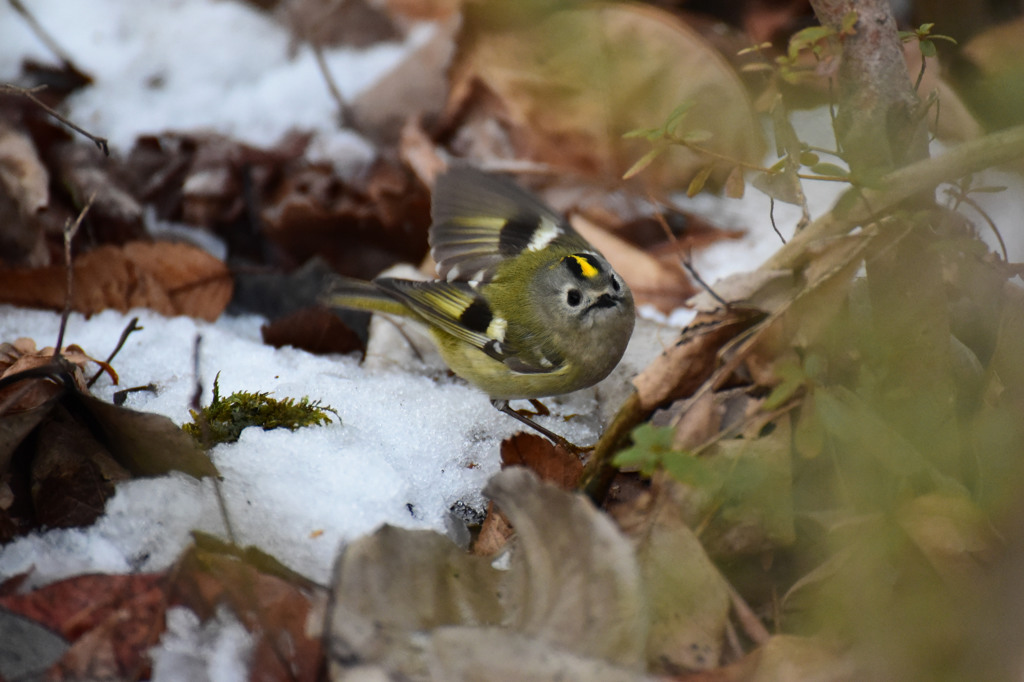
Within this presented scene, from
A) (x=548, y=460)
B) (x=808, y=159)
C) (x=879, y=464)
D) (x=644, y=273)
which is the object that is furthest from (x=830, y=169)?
(x=644, y=273)

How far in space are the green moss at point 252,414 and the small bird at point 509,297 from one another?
0.64 m

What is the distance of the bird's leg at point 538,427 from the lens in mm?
2463

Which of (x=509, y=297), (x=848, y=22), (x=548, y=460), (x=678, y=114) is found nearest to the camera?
(x=848, y=22)

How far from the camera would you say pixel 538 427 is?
2627 mm

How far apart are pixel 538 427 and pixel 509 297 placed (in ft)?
2.17

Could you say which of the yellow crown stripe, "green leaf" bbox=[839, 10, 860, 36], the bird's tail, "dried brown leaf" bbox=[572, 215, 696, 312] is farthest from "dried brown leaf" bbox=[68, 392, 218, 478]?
"dried brown leaf" bbox=[572, 215, 696, 312]

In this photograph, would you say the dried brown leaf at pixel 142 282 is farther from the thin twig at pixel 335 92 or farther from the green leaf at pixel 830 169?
the green leaf at pixel 830 169

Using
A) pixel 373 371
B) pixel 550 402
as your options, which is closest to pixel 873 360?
pixel 550 402

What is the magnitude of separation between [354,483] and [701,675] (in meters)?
0.92

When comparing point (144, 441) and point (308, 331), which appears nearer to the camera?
point (144, 441)

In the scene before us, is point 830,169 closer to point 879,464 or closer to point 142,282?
point 879,464

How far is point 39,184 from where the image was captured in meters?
3.38

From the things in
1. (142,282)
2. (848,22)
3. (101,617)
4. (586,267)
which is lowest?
(142,282)

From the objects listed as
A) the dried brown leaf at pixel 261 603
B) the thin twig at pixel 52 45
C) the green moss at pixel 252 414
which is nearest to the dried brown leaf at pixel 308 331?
the green moss at pixel 252 414
